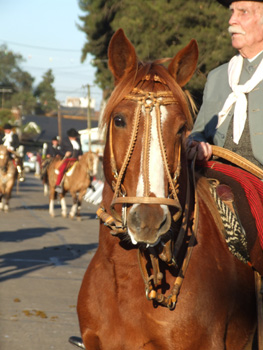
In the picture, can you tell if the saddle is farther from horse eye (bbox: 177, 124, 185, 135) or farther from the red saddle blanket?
horse eye (bbox: 177, 124, 185, 135)

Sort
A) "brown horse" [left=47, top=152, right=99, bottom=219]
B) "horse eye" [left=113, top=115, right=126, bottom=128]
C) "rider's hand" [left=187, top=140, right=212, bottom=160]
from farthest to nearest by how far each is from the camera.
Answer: "brown horse" [left=47, top=152, right=99, bottom=219] < "rider's hand" [left=187, top=140, right=212, bottom=160] < "horse eye" [left=113, top=115, right=126, bottom=128]

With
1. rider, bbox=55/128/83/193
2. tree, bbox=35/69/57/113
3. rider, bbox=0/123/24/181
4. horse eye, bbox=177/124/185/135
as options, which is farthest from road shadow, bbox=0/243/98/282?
tree, bbox=35/69/57/113

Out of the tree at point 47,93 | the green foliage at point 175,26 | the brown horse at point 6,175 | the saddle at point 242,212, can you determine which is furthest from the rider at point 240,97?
the tree at point 47,93

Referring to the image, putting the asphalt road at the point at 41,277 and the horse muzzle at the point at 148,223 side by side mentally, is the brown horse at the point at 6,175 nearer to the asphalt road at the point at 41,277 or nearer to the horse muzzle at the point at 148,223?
the asphalt road at the point at 41,277

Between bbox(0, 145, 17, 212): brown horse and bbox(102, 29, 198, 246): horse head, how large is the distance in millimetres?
19383

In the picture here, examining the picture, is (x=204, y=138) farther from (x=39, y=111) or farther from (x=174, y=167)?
(x=39, y=111)

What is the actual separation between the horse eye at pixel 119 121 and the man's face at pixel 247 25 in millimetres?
1388

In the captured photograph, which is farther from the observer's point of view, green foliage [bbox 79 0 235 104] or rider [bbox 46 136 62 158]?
rider [bbox 46 136 62 158]

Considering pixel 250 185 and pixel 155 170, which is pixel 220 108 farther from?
pixel 155 170

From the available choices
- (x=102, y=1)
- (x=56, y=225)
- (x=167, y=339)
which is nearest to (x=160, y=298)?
(x=167, y=339)

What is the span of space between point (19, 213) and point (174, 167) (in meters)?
19.8

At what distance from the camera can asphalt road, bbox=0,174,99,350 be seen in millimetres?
7480

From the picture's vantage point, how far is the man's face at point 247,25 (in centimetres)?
470

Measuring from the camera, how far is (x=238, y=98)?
15.6 feet
